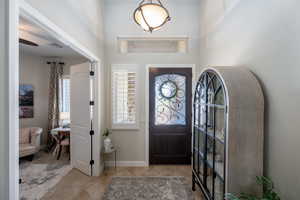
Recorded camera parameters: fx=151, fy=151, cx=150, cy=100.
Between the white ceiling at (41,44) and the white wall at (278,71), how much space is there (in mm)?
2903

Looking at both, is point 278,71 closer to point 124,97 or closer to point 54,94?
point 124,97

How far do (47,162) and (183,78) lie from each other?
12.3 ft

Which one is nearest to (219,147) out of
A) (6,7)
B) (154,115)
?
(154,115)

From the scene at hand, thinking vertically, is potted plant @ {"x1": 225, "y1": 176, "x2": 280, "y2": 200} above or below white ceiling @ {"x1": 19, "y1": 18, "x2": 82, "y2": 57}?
below

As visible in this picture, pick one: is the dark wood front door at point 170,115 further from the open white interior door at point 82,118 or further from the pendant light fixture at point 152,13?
the pendant light fixture at point 152,13

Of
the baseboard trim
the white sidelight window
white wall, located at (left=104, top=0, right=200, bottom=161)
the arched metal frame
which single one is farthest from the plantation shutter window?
the arched metal frame

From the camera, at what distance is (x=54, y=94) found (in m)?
4.61

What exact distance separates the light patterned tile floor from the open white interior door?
0.22 metres

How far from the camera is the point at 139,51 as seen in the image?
3.57 meters

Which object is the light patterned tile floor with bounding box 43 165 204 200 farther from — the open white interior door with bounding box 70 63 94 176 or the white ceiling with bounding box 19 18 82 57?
the white ceiling with bounding box 19 18 82 57

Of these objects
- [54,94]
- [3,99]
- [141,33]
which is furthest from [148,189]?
[54,94]

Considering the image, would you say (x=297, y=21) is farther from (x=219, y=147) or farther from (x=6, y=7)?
(x=6, y=7)

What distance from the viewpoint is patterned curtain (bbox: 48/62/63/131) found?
Result: 4570mm

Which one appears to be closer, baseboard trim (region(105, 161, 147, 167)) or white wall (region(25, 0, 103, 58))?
white wall (region(25, 0, 103, 58))
